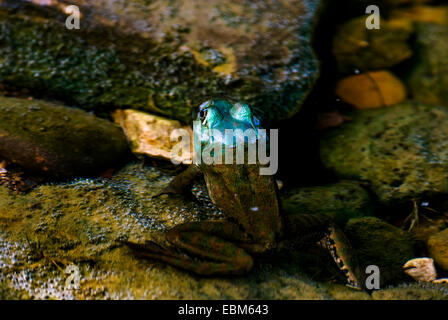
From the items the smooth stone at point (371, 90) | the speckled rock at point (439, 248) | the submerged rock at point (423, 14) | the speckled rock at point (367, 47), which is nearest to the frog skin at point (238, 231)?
the speckled rock at point (439, 248)

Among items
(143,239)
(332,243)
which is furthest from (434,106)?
(143,239)

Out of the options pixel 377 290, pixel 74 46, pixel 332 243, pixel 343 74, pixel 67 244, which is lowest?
pixel 377 290

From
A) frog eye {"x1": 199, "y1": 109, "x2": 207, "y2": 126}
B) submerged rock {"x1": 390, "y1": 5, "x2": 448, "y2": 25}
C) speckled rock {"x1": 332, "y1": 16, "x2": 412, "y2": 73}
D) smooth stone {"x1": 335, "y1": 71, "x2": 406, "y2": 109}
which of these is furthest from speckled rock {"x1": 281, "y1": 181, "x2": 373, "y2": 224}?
submerged rock {"x1": 390, "y1": 5, "x2": 448, "y2": 25}

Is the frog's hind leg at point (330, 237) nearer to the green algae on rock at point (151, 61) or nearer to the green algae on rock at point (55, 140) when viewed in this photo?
the green algae on rock at point (151, 61)

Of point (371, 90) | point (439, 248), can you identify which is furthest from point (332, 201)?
point (371, 90)

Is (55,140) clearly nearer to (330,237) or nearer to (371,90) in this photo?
(330,237)

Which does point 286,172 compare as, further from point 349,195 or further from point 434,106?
point 434,106
